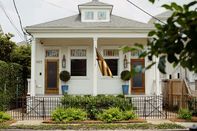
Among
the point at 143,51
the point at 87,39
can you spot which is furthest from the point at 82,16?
the point at 143,51

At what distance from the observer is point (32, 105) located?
21281 mm

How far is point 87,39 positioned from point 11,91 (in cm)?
563

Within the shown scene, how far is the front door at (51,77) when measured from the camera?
79.3ft

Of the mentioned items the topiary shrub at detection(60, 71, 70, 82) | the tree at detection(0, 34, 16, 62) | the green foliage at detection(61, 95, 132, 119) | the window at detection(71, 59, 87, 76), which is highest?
the tree at detection(0, 34, 16, 62)

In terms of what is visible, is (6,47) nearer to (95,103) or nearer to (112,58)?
(112,58)

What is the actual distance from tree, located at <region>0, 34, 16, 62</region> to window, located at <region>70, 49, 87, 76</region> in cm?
476

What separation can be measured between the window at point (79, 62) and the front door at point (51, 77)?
3.29ft

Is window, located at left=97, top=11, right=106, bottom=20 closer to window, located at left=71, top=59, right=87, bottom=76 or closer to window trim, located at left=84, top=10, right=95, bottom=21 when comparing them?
window trim, located at left=84, top=10, right=95, bottom=21

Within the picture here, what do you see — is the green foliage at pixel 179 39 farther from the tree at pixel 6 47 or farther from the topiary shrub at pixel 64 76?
the tree at pixel 6 47

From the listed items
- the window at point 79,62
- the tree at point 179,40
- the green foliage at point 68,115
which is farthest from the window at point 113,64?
the tree at point 179,40

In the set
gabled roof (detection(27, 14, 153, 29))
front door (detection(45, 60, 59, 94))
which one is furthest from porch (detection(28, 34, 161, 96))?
gabled roof (detection(27, 14, 153, 29))

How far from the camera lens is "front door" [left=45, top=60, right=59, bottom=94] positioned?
79.3ft

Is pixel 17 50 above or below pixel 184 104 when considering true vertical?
above

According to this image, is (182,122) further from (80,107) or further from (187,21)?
(187,21)
